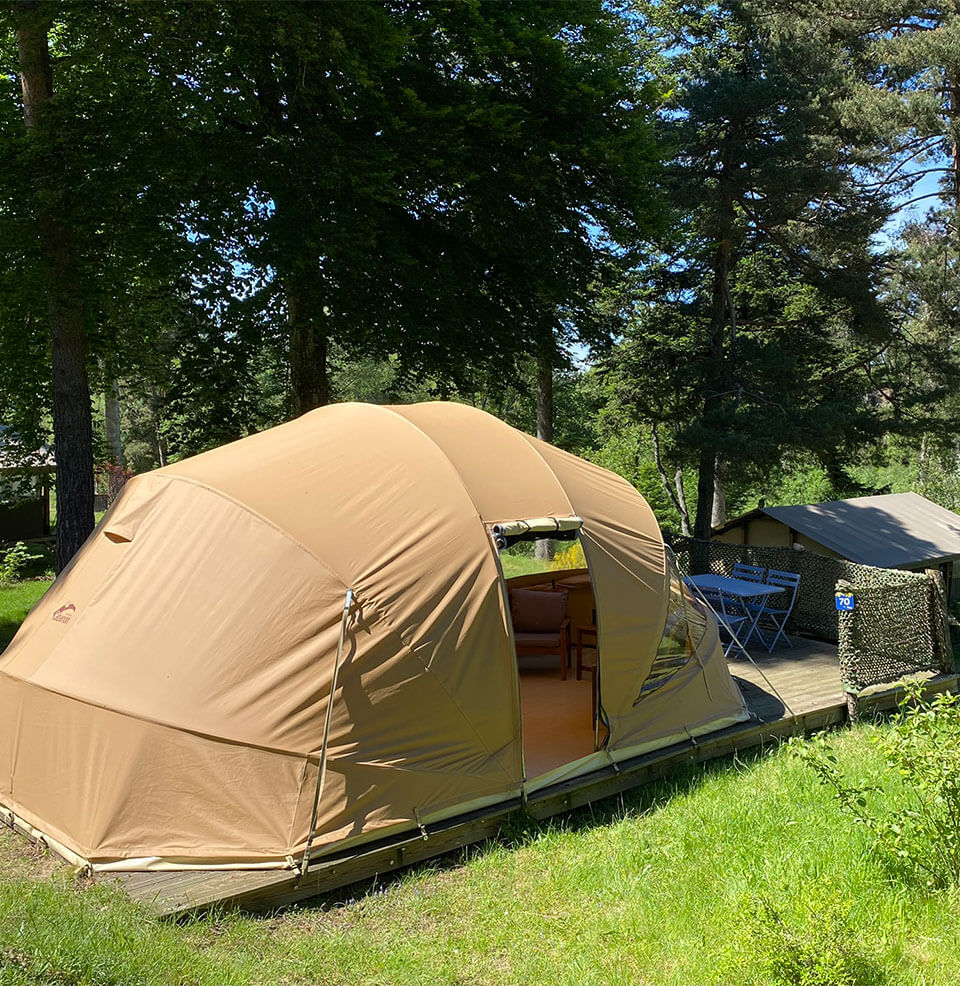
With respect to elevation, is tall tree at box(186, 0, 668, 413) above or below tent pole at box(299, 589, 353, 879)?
above

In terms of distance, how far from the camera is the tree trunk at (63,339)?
32.9ft

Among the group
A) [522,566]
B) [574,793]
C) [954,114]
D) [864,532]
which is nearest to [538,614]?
[574,793]

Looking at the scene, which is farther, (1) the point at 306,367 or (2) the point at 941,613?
(1) the point at 306,367

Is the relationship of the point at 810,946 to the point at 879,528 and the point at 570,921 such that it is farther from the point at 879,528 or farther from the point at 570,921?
the point at 879,528

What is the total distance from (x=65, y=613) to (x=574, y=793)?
3.86 metres

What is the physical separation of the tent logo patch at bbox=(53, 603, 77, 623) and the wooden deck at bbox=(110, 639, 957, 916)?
1924 mm

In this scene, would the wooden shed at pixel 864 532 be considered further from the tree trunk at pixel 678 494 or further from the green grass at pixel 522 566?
the tree trunk at pixel 678 494

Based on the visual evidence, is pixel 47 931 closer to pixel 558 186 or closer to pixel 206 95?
pixel 206 95

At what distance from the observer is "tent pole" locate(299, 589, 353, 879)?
5036 mm

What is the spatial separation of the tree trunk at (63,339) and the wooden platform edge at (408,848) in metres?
6.80

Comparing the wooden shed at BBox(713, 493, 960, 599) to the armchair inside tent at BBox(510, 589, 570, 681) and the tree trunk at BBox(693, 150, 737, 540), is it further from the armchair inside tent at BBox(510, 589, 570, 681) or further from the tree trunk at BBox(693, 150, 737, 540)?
the armchair inside tent at BBox(510, 589, 570, 681)

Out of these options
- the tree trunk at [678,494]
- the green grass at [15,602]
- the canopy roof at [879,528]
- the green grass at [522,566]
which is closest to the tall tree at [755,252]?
the canopy roof at [879,528]

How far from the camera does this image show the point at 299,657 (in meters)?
5.46

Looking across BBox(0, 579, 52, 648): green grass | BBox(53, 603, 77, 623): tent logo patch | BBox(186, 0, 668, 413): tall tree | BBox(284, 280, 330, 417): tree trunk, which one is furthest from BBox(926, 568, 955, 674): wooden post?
BBox(0, 579, 52, 648): green grass
